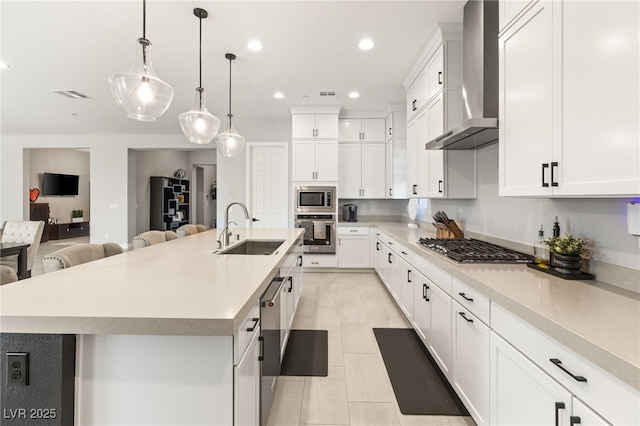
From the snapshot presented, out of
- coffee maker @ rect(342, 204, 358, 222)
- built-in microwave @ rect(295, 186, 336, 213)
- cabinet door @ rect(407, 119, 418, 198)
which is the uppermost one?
cabinet door @ rect(407, 119, 418, 198)

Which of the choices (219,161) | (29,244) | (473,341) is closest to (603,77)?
(473,341)

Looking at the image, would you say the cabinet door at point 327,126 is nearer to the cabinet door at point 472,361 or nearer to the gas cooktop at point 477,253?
the gas cooktop at point 477,253

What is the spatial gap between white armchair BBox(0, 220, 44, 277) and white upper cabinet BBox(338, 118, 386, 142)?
4.59 metres

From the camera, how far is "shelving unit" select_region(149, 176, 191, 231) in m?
8.79

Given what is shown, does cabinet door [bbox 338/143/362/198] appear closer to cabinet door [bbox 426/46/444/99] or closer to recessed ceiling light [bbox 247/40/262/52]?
cabinet door [bbox 426/46/444/99]

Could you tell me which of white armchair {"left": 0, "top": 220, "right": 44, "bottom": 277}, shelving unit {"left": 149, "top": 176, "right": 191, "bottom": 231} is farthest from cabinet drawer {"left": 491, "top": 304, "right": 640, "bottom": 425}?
shelving unit {"left": 149, "top": 176, "right": 191, "bottom": 231}

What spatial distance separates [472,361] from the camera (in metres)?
1.59

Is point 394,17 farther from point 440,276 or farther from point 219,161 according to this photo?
point 219,161

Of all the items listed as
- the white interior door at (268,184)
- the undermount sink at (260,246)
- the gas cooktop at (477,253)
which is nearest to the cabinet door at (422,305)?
the gas cooktop at (477,253)

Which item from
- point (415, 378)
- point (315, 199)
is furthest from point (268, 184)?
point (415, 378)

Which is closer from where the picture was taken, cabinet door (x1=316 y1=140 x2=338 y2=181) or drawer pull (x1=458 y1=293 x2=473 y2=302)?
drawer pull (x1=458 y1=293 x2=473 y2=302)

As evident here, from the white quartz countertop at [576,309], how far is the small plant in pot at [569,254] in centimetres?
7

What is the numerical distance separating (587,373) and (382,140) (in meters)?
4.92

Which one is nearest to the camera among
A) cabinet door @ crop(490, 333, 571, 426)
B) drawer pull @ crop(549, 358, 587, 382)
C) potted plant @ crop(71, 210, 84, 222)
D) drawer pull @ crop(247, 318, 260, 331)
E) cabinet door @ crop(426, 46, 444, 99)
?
drawer pull @ crop(549, 358, 587, 382)
